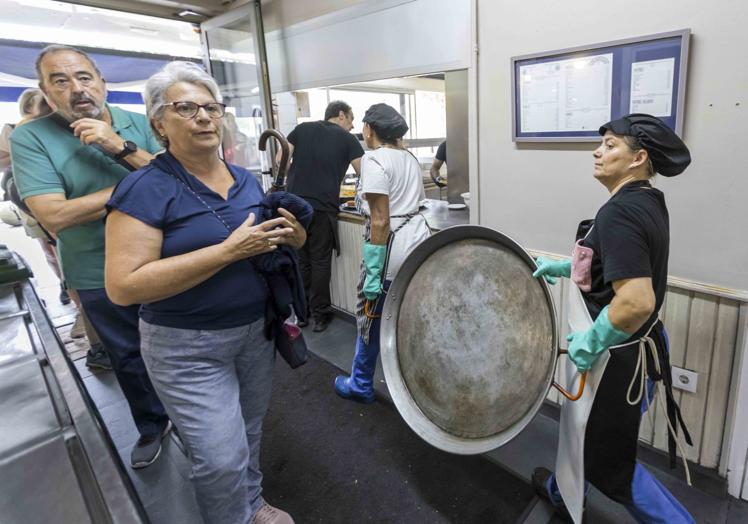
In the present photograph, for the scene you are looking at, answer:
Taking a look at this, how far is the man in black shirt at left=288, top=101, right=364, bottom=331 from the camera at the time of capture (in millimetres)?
2746

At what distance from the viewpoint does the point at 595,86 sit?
1.52 metres

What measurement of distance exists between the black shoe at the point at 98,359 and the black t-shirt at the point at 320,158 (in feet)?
5.16

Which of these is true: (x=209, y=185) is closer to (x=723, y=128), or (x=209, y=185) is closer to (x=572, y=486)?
(x=572, y=486)

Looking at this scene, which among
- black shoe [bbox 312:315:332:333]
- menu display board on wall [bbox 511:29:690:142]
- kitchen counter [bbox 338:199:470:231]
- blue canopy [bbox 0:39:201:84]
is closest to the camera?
menu display board on wall [bbox 511:29:690:142]

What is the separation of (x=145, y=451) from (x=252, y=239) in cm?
137

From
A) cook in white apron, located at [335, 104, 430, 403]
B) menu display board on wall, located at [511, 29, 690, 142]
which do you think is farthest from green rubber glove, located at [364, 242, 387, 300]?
menu display board on wall, located at [511, 29, 690, 142]

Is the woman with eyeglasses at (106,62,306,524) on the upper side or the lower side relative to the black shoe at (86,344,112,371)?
upper

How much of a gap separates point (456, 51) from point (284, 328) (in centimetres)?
149

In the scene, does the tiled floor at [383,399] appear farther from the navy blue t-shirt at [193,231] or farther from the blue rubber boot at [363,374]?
the navy blue t-shirt at [193,231]

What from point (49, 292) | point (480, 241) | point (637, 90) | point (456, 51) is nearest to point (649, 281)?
point (480, 241)

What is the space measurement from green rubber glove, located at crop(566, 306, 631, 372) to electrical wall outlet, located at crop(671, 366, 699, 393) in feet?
2.19

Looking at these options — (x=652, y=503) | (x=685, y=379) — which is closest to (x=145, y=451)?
(x=652, y=503)

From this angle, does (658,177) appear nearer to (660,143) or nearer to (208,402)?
(660,143)

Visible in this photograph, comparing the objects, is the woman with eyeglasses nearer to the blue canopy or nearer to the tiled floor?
the tiled floor
